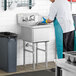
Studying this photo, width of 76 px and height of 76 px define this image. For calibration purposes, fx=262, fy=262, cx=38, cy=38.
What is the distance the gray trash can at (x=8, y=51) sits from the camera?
201 inches

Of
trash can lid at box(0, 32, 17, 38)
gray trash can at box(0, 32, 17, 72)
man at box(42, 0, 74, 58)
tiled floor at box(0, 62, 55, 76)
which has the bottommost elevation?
tiled floor at box(0, 62, 55, 76)

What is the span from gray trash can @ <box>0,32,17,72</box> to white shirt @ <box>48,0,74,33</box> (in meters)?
0.87

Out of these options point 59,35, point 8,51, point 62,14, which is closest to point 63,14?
point 62,14

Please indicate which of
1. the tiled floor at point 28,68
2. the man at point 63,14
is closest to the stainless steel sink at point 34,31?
the man at point 63,14

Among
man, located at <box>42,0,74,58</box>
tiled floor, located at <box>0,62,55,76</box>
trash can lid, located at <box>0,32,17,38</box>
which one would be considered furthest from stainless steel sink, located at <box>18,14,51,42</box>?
tiled floor, located at <box>0,62,55,76</box>

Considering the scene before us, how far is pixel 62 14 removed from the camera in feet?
16.2

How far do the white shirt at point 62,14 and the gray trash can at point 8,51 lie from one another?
87cm

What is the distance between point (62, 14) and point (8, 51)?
1.27 m

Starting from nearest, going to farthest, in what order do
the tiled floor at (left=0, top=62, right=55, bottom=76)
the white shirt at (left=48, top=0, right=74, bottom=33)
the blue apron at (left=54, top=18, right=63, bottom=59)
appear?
the white shirt at (left=48, top=0, right=74, bottom=33) → the blue apron at (left=54, top=18, right=63, bottom=59) → the tiled floor at (left=0, top=62, right=55, bottom=76)

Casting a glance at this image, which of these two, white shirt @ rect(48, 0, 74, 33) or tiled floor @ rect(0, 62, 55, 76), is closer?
white shirt @ rect(48, 0, 74, 33)

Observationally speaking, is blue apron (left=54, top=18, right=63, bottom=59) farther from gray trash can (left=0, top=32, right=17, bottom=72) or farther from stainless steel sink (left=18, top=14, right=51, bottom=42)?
gray trash can (left=0, top=32, right=17, bottom=72)

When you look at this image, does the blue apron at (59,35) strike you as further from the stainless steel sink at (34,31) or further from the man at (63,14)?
the stainless steel sink at (34,31)

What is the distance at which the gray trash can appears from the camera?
5.10 metres

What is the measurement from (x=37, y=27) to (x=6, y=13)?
76cm
